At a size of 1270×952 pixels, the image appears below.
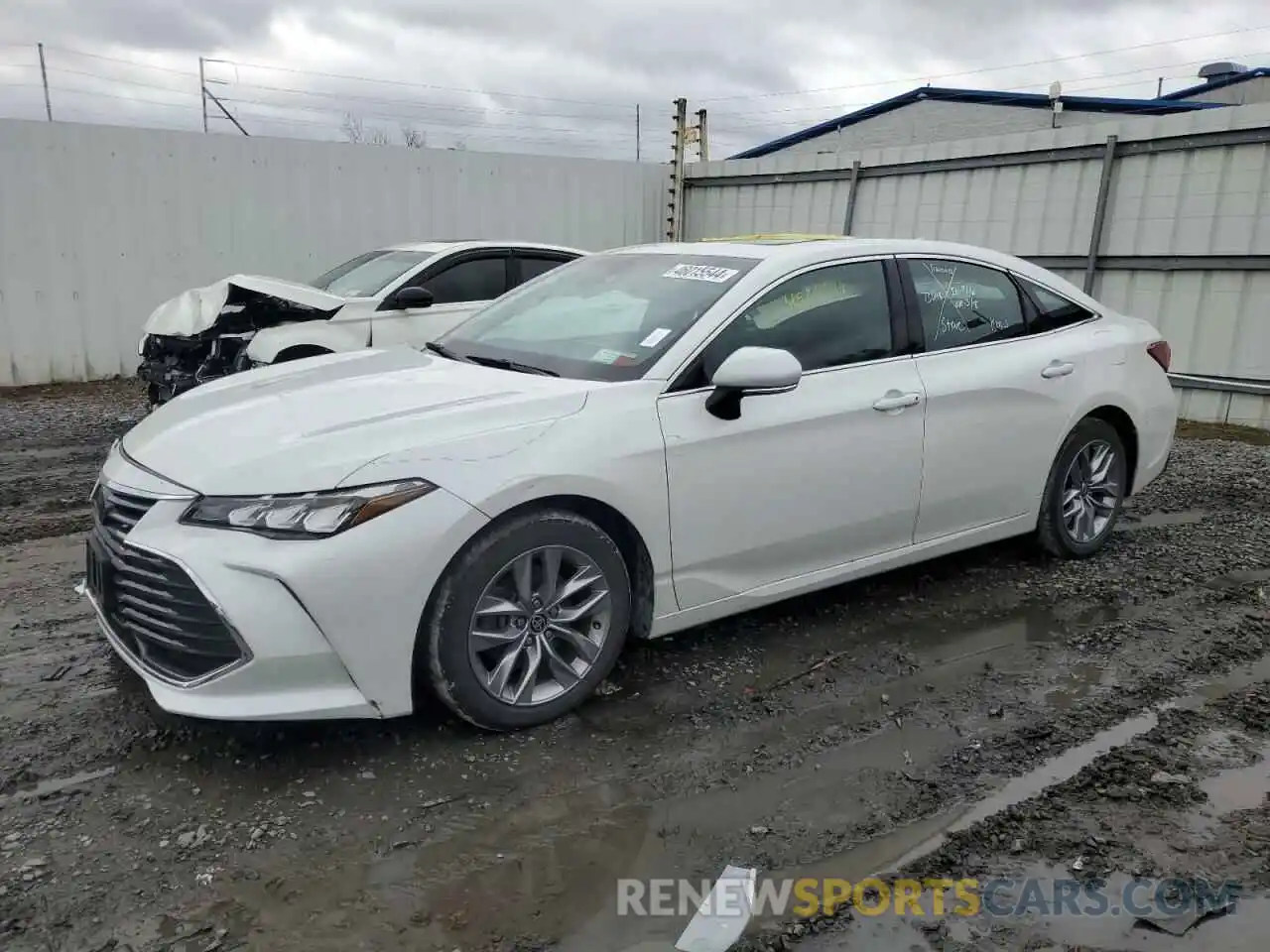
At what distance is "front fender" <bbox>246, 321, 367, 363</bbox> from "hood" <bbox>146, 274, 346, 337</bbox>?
6.6 inches

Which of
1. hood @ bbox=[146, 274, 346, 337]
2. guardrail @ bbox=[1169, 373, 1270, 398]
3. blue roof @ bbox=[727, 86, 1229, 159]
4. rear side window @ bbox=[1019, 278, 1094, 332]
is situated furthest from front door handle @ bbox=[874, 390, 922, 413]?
blue roof @ bbox=[727, 86, 1229, 159]

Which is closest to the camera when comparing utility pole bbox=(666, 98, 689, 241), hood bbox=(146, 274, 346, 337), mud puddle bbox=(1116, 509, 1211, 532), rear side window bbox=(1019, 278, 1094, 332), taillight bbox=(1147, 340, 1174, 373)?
rear side window bbox=(1019, 278, 1094, 332)

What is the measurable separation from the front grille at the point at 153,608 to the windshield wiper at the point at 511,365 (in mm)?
1391

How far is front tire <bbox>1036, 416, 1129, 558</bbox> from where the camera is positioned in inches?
198

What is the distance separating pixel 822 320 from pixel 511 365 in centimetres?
130

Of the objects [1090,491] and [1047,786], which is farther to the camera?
[1090,491]

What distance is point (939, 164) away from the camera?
10742 millimetres

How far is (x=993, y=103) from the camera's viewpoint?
19.4 meters

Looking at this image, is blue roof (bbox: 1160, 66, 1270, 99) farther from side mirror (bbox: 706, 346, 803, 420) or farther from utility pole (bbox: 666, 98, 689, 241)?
side mirror (bbox: 706, 346, 803, 420)

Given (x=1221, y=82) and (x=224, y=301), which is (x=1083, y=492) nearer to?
Result: (x=224, y=301)

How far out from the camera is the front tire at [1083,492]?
16.5 ft

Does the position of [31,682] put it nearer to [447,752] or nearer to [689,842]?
[447,752]

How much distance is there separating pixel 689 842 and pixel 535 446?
131cm

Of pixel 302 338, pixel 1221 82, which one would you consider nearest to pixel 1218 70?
pixel 1221 82
